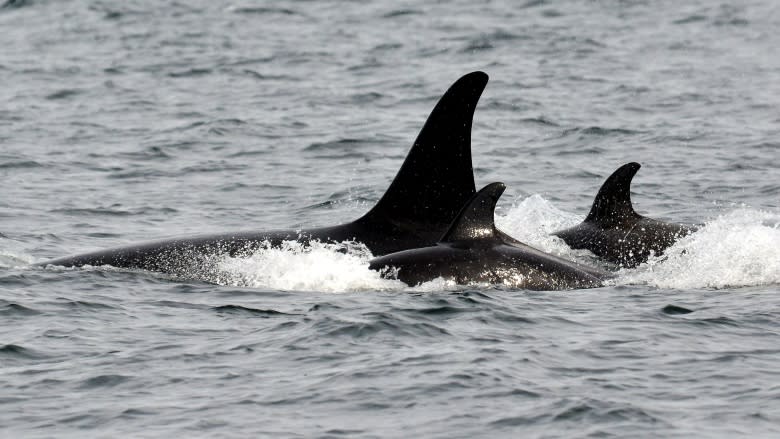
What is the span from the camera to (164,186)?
20.4 metres

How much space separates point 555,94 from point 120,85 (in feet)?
32.3

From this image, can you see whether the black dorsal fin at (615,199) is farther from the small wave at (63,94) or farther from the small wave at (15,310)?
the small wave at (63,94)

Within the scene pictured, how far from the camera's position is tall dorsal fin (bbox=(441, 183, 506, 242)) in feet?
39.3

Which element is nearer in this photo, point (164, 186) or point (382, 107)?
point (164, 186)

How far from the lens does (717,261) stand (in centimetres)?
1368

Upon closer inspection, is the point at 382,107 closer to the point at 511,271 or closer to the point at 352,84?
the point at 352,84

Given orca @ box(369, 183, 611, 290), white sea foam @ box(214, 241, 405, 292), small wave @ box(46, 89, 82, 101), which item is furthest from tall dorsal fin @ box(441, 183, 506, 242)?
small wave @ box(46, 89, 82, 101)

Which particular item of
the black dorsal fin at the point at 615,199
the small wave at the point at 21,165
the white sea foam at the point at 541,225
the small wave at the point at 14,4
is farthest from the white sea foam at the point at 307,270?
the small wave at the point at 14,4

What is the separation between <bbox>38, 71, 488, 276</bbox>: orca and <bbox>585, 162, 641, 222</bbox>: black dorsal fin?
9.22ft

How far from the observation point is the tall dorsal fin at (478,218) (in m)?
12.0

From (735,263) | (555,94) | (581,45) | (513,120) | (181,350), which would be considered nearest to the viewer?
(181,350)

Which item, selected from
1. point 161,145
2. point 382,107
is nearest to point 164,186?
point 161,145

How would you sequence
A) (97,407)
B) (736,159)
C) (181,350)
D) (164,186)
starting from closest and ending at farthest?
1. (97,407)
2. (181,350)
3. (164,186)
4. (736,159)

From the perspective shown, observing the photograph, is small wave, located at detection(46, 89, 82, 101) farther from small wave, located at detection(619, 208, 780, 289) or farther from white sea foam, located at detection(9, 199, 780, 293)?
small wave, located at detection(619, 208, 780, 289)
